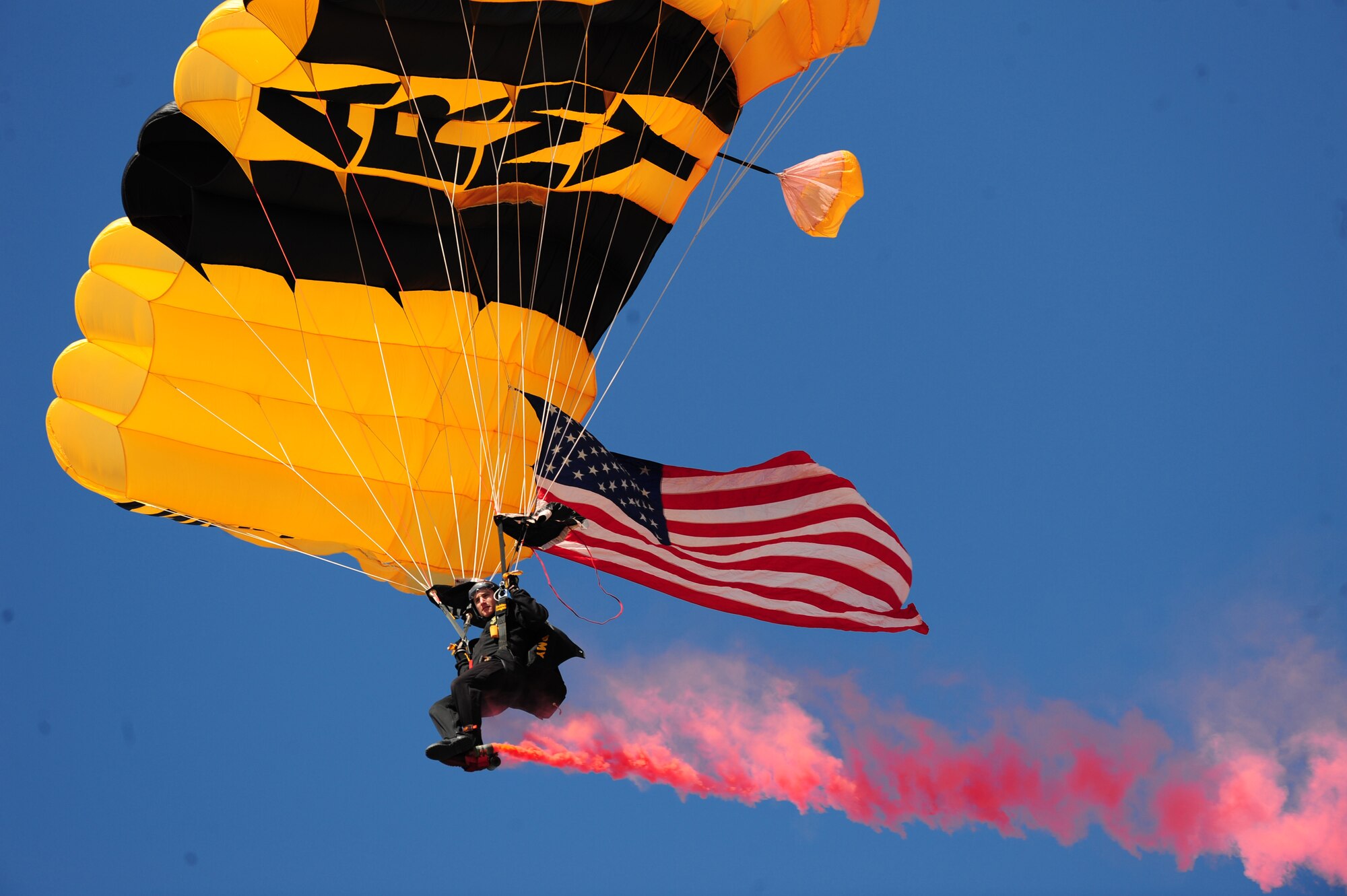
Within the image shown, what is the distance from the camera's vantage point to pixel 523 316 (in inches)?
558

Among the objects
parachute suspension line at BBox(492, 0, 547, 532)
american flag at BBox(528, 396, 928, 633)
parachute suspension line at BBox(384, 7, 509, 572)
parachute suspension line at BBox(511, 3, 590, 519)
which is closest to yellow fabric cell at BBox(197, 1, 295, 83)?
parachute suspension line at BBox(384, 7, 509, 572)

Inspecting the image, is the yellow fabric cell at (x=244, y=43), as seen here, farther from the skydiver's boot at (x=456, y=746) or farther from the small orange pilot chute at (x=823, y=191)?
the skydiver's boot at (x=456, y=746)

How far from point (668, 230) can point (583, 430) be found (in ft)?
6.16

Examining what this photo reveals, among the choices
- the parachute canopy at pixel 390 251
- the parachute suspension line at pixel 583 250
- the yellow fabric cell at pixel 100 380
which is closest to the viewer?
the parachute canopy at pixel 390 251

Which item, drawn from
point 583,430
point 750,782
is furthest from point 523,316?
point 750,782

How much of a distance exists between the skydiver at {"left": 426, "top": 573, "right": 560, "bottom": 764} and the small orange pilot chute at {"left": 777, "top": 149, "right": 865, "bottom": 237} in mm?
4008

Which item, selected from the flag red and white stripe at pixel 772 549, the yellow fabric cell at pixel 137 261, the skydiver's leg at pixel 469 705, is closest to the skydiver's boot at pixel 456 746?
the skydiver's leg at pixel 469 705

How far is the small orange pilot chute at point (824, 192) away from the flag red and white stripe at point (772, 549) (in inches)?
82.3

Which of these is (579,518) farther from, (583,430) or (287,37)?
(287,37)

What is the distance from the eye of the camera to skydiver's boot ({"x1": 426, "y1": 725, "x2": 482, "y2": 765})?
10.8 metres

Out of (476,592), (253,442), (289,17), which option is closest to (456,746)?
(476,592)

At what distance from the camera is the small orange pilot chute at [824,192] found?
44.6ft

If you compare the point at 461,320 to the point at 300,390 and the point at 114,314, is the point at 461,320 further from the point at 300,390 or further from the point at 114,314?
the point at 114,314

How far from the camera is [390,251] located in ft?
→ 46.0
